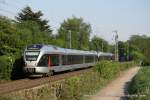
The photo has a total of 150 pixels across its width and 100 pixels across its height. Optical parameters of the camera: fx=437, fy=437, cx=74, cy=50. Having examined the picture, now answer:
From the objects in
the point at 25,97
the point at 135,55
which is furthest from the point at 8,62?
the point at 135,55

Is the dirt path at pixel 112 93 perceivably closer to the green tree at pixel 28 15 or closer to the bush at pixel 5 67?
the bush at pixel 5 67

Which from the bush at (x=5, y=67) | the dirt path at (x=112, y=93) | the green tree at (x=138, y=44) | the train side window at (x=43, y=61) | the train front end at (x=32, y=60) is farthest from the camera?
the green tree at (x=138, y=44)

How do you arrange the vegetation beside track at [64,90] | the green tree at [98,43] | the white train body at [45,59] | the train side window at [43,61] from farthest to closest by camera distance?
the green tree at [98,43] < the train side window at [43,61] < the white train body at [45,59] < the vegetation beside track at [64,90]

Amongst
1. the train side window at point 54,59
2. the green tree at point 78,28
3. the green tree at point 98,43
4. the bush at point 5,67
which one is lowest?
the bush at point 5,67

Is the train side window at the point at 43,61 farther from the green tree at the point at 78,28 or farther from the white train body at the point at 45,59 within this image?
the green tree at the point at 78,28

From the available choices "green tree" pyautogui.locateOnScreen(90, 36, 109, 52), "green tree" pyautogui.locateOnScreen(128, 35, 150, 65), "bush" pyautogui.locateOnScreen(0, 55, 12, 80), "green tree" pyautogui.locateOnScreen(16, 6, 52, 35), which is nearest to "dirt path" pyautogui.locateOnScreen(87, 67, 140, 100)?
"bush" pyautogui.locateOnScreen(0, 55, 12, 80)

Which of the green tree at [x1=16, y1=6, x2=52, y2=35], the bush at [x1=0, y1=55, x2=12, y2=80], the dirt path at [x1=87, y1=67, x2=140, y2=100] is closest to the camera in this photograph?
the dirt path at [x1=87, y1=67, x2=140, y2=100]

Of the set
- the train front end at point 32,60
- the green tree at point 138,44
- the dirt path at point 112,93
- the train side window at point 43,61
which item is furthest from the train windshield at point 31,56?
the green tree at point 138,44

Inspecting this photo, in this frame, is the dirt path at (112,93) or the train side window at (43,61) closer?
the dirt path at (112,93)

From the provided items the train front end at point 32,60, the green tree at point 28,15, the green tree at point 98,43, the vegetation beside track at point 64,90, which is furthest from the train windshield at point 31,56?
the green tree at point 98,43

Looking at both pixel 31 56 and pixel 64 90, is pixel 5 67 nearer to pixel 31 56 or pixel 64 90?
pixel 31 56

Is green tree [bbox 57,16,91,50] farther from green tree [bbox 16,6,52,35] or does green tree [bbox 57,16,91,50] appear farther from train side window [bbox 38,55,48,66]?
train side window [bbox 38,55,48,66]

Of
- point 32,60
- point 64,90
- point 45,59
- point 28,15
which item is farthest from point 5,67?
point 28,15

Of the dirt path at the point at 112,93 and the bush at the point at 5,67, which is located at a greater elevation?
the bush at the point at 5,67
